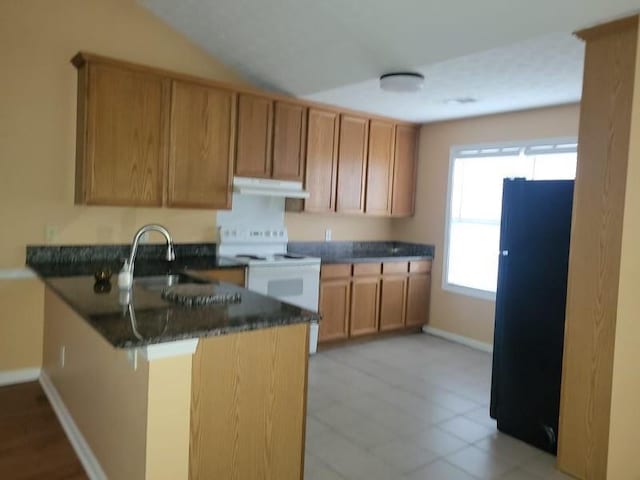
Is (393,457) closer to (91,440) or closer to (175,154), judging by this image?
(91,440)

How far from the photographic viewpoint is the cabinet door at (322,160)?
191 inches

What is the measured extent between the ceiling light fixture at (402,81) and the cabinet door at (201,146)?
1317 mm

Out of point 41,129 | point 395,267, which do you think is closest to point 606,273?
point 395,267

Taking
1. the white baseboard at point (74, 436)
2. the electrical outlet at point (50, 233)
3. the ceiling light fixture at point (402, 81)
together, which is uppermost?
the ceiling light fixture at point (402, 81)

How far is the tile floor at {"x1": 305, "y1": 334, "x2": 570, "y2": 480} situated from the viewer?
273 centimetres

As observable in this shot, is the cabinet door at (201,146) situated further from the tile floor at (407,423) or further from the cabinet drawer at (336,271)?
the tile floor at (407,423)

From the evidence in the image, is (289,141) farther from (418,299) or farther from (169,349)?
(169,349)

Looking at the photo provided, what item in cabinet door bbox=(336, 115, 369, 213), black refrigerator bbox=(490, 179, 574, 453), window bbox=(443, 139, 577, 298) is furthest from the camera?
cabinet door bbox=(336, 115, 369, 213)

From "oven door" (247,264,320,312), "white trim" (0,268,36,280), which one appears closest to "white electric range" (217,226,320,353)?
"oven door" (247,264,320,312)

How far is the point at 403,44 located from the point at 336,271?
7.44ft

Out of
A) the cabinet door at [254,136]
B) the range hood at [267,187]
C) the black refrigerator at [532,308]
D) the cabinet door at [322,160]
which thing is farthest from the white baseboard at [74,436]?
the cabinet door at [322,160]

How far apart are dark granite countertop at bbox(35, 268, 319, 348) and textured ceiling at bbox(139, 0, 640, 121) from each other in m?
1.92

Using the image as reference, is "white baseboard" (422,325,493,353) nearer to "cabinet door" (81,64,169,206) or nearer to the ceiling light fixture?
the ceiling light fixture

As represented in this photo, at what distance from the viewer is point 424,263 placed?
18.5 feet
